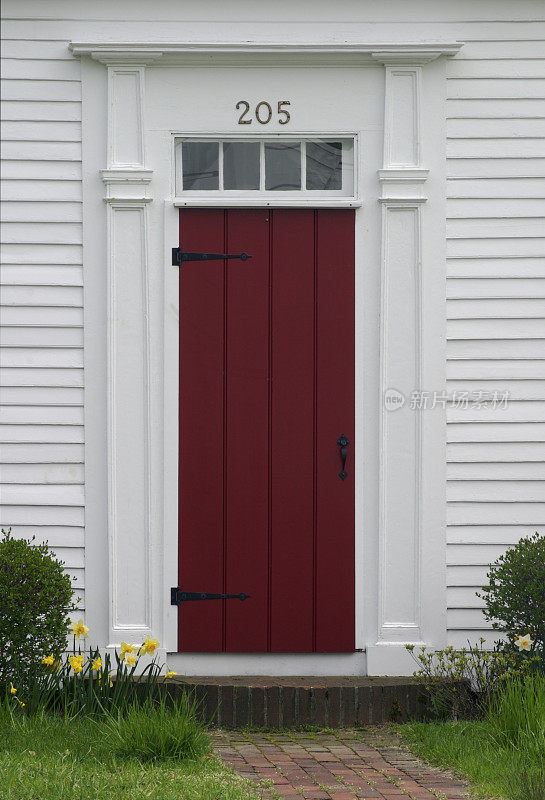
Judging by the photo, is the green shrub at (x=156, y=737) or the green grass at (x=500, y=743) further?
the green shrub at (x=156, y=737)

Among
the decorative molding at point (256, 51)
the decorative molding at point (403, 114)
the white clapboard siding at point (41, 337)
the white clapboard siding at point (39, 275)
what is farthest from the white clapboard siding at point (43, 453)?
the decorative molding at point (403, 114)

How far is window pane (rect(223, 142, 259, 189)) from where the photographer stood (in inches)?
222

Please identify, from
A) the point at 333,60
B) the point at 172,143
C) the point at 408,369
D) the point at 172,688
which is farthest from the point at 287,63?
the point at 172,688

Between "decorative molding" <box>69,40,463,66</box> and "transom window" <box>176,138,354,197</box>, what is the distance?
1.58 ft

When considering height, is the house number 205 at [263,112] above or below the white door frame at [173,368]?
above

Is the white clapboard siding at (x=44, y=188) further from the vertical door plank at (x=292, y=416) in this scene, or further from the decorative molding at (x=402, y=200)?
the decorative molding at (x=402, y=200)

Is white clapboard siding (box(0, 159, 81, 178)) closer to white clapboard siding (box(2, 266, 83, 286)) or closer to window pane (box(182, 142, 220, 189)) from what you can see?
white clapboard siding (box(2, 266, 83, 286))

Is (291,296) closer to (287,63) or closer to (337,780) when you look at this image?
(287,63)

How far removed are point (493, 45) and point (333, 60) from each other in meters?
0.97

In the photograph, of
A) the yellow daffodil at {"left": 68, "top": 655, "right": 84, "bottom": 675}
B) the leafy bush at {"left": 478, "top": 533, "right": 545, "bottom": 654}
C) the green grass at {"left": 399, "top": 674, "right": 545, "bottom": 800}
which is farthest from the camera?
the leafy bush at {"left": 478, "top": 533, "right": 545, "bottom": 654}

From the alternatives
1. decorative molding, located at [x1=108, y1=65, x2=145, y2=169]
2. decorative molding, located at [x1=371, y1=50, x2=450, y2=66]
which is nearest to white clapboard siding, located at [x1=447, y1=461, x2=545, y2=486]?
decorative molding, located at [x1=371, y1=50, x2=450, y2=66]

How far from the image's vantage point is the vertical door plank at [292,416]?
556cm

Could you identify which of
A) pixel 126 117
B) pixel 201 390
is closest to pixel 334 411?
pixel 201 390

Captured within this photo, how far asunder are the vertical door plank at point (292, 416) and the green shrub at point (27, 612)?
1.32 metres
